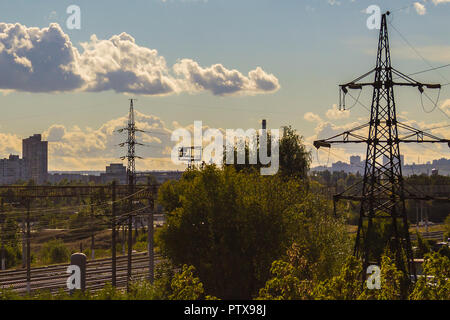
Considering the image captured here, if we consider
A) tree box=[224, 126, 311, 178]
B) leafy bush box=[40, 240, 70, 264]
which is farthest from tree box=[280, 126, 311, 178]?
leafy bush box=[40, 240, 70, 264]

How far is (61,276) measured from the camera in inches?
1668

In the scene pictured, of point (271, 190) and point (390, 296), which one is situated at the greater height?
point (271, 190)

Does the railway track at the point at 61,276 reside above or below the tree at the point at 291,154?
below

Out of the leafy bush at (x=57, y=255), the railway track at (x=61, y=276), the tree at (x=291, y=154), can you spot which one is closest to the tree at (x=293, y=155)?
the tree at (x=291, y=154)

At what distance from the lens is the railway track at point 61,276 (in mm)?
37969

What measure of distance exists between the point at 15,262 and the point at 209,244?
3483 centimetres

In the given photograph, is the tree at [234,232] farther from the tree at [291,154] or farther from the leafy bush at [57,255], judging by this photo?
the leafy bush at [57,255]

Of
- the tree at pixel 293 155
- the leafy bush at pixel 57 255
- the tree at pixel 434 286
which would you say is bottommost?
the leafy bush at pixel 57 255

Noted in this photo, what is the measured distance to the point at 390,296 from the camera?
1582 cm

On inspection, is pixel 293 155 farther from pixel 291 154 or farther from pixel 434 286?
pixel 434 286

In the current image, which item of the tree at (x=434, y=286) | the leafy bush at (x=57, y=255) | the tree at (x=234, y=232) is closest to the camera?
the tree at (x=434, y=286)

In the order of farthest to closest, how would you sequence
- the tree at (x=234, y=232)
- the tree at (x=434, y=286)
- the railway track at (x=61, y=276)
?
the railway track at (x=61, y=276) → the tree at (x=234, y=232) → the tree at (x=434, y=286)
